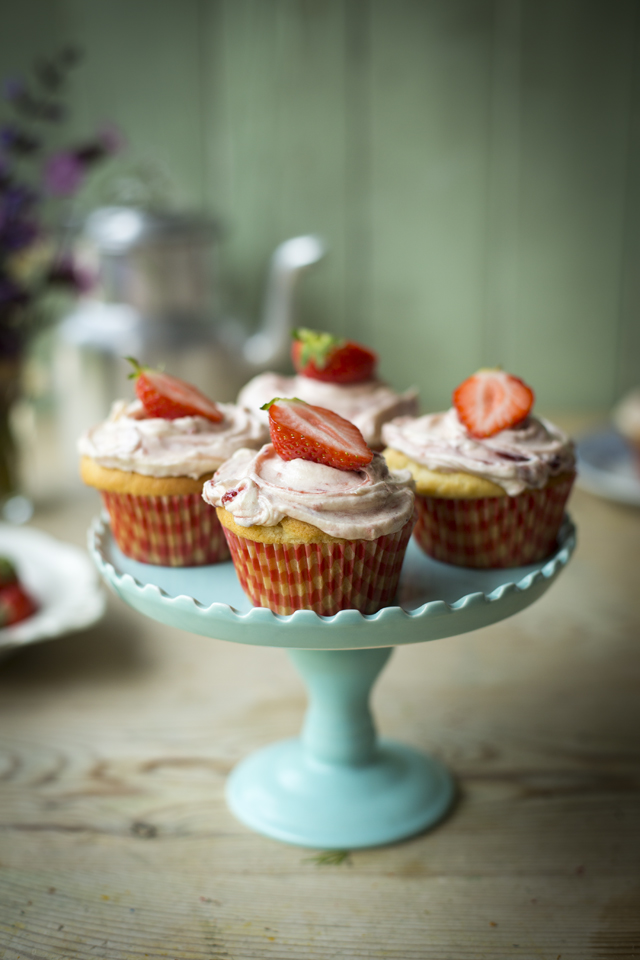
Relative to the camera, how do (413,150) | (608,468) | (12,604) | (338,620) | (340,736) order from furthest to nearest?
(413,150) < (608,468) < (12,604) < (340,736) < (338,620)

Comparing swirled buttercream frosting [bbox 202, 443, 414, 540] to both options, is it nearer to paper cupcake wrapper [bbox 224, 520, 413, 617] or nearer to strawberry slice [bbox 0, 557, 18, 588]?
paper cupcake wrapper [bbox 224, 520, 413, 617]

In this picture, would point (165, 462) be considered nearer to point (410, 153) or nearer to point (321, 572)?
point (321, 572)

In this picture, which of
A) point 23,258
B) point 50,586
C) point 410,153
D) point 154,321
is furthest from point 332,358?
point 410,153

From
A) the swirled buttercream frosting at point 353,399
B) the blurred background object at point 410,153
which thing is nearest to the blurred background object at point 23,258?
the blurred background object at point 410,153

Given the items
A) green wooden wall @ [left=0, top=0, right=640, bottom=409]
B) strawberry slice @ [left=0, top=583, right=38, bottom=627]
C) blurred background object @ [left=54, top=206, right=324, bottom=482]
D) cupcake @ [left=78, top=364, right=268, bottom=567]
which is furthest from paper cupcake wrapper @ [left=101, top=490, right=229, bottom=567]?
green wooden wall @ [left=0, top=0, right=640, bottom=409]

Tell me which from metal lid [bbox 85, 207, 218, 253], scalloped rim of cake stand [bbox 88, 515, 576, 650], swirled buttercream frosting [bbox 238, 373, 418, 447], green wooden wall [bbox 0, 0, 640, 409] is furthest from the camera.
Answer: green wooden wall [bbox 0, 0, 640, 409]
